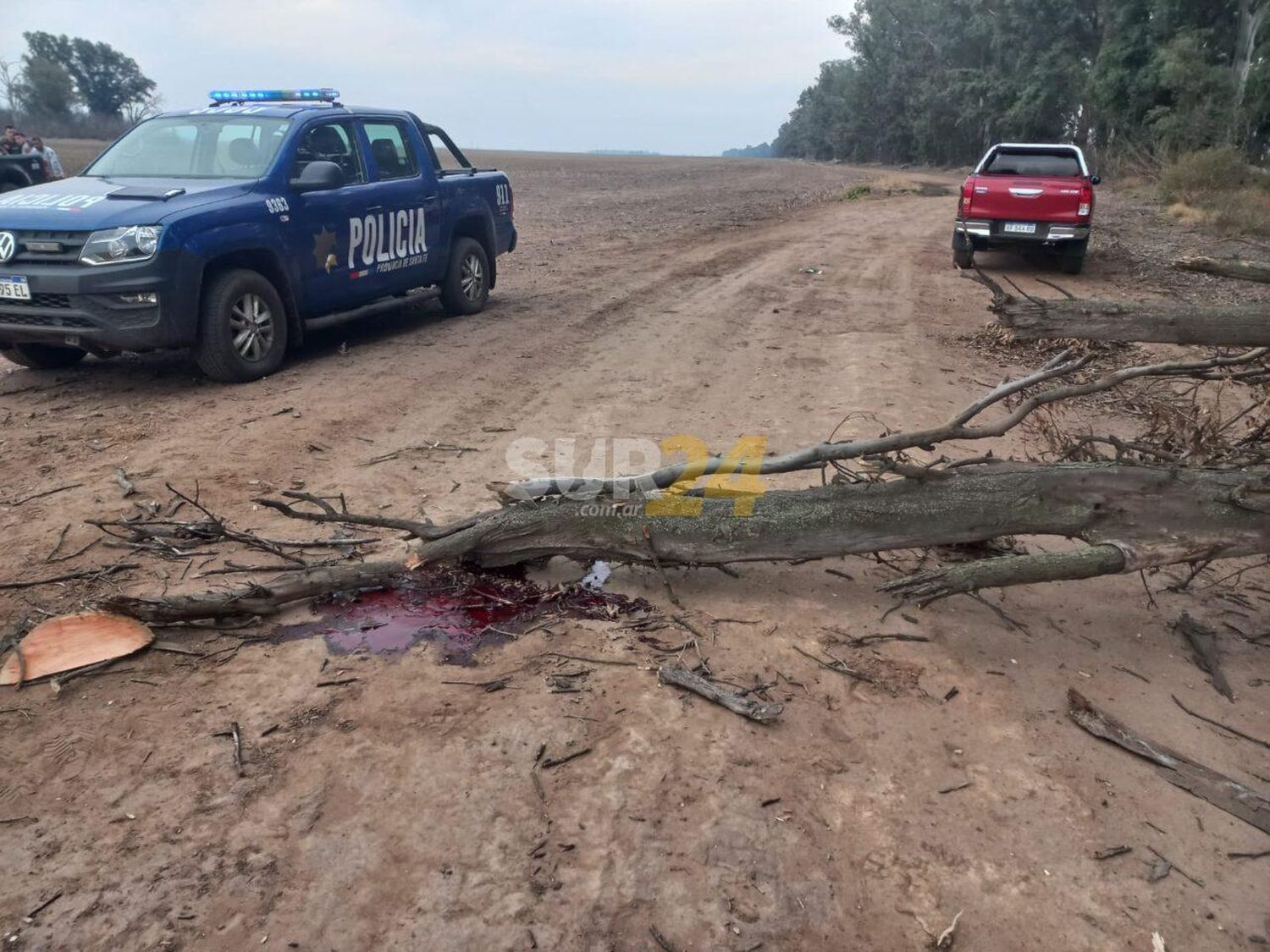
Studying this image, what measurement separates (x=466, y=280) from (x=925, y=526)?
22.6 feet

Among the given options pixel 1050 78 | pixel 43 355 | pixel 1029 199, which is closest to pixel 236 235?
pixel 43 355

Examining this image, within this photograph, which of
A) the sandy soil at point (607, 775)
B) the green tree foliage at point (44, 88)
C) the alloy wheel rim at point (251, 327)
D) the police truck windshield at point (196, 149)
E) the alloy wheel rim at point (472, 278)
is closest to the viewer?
the sandy soil at point (607, 775)

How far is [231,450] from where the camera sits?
5.55 metres

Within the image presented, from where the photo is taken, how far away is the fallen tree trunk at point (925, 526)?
12.5 feet

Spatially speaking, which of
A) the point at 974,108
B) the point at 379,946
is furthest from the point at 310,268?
the point at 974,108

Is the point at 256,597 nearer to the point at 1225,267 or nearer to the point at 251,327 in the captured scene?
the point at 251,327

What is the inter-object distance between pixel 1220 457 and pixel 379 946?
4.31 metres

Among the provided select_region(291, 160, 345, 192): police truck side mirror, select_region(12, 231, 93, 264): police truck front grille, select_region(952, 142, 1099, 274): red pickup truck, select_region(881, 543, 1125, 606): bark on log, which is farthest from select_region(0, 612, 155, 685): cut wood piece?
select_region(952, 142, 1099, 274): red pickup truck

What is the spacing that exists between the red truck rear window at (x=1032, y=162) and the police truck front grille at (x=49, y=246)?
39.7 feet

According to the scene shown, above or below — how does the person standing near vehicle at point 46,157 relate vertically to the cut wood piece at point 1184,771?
above

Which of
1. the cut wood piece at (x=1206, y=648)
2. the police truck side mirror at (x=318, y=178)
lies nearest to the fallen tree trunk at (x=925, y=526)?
the cut wood piece at (x=1206, y=648)

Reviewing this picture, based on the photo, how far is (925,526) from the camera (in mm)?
4066

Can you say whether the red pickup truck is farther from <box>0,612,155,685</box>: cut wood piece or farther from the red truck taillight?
<box>0,612,155,685</box>: cut wood piece

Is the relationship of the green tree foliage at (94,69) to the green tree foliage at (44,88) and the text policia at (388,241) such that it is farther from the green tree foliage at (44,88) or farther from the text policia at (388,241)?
the text policia at (388,241)
